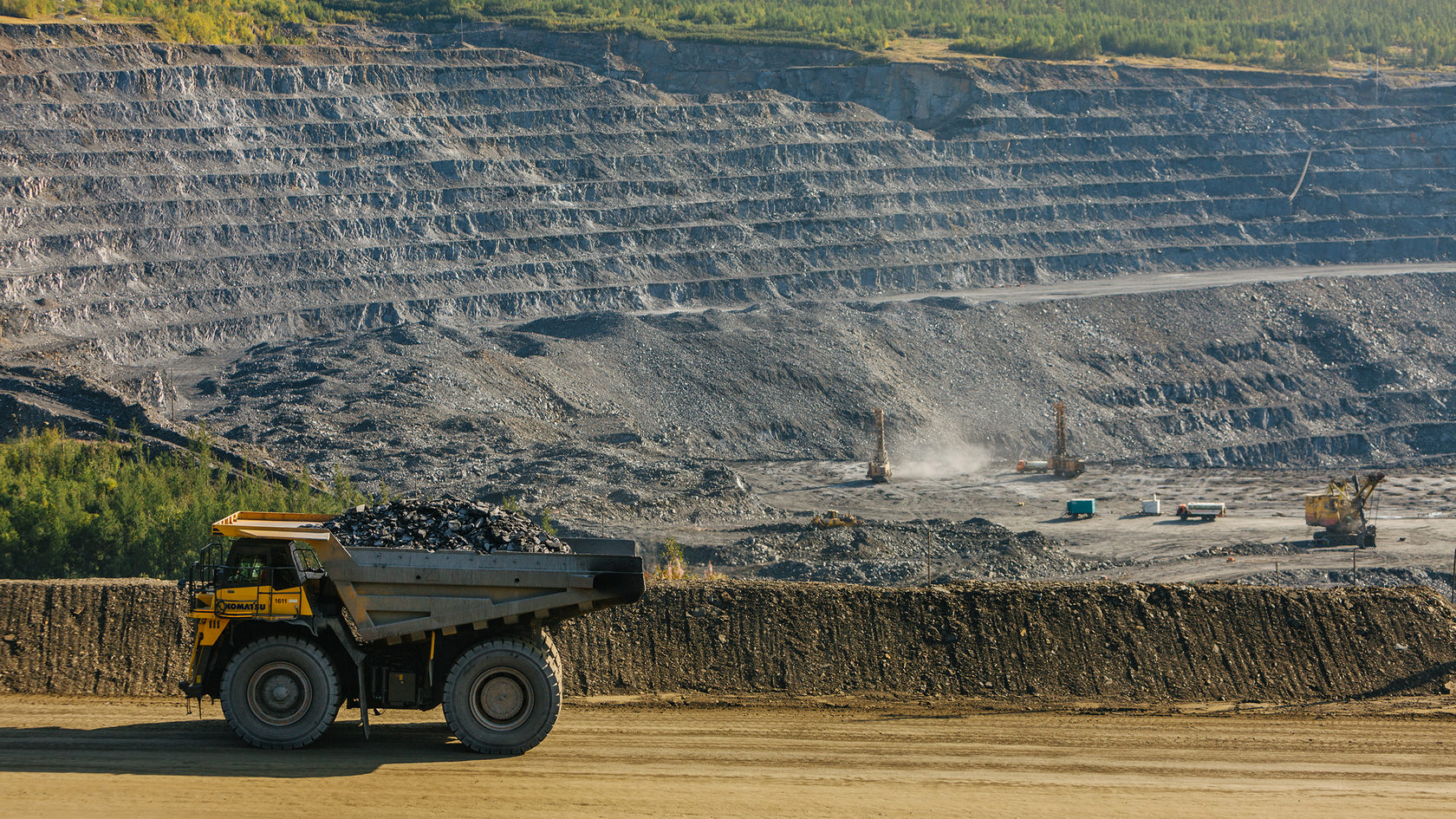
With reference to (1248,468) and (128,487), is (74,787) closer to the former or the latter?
(128,487)

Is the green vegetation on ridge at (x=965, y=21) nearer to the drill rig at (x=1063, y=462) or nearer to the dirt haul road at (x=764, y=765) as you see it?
the drill rig at (x=1063, y=462)

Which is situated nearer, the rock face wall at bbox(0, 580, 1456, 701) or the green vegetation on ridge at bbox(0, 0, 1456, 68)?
the rock face wall at bbox(0, 580, 1456, 701)

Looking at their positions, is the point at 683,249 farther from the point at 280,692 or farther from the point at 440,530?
the point at 280,692

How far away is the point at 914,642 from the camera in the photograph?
633 inches

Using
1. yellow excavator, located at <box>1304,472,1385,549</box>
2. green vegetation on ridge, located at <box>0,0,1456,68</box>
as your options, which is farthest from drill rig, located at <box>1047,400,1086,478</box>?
green vegetation on ridge, located at <box>0,0,1456,68</box>

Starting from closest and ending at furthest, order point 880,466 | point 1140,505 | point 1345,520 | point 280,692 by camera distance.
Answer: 1. point 280,692
2. point 1345,520
3. point 1140,505
4. point 880,466

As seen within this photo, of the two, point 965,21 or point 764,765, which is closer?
point 764,765

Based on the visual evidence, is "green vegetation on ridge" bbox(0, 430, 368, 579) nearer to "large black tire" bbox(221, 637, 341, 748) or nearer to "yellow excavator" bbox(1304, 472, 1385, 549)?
"large black tire" bbox(221, 637, 341, 748)

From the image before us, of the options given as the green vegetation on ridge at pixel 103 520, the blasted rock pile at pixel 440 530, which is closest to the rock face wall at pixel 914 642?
the blasted rock pile at pixel 440 530

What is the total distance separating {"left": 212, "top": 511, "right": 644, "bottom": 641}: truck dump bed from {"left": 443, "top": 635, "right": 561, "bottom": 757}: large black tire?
36cm

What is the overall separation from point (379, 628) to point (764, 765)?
3.81 m

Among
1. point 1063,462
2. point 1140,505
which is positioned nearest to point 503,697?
point 1140,505

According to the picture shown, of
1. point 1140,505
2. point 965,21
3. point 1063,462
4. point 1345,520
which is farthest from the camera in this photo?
point 965,21

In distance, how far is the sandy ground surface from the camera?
34625mm
